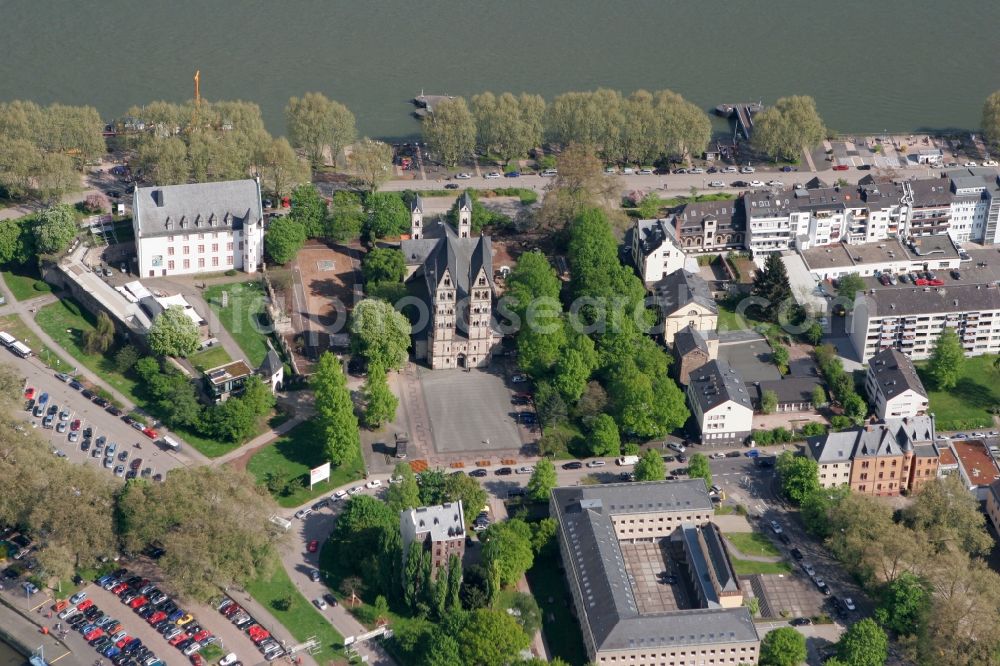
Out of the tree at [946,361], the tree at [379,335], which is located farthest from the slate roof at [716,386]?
the tree at [379,335]

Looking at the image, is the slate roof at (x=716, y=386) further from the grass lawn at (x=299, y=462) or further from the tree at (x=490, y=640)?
the tree at (x=490, y=640)

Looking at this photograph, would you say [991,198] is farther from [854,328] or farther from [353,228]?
[353,228]

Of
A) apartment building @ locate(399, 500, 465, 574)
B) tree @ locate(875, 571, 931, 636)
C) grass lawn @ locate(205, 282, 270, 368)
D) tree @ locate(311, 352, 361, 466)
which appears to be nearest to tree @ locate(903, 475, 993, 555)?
tree @ locate(875, 571, 931, 636)

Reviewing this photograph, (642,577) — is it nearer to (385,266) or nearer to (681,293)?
(681,293)

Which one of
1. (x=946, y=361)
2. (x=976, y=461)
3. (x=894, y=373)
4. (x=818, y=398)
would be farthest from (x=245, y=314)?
(x=976, y=461)

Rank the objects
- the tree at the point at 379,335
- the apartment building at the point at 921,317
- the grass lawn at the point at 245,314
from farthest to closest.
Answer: the apartment building at the point at 921,317, the grass lawn at the point at 245,314, the tree at the point at 379,335

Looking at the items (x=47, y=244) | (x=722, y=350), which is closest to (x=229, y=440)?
(x=47, y=244)
